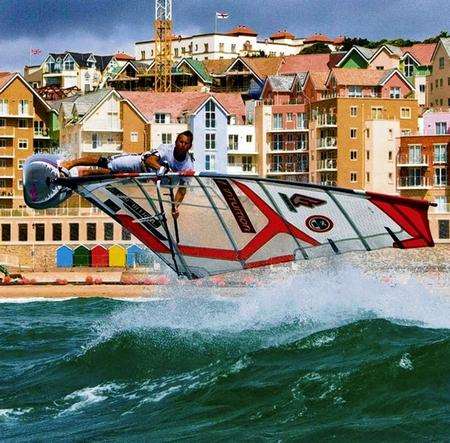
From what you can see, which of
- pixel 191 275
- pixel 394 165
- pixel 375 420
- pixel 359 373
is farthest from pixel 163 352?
pixel 394 165

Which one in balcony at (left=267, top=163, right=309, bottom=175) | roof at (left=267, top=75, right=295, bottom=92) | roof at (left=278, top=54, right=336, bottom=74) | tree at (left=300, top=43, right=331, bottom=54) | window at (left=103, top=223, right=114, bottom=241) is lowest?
window at (left=103, top=223, right=114, bottom=241)

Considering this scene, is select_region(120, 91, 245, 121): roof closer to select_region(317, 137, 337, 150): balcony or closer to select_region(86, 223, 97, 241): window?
select_region(317, 137, 337, 150): balcony

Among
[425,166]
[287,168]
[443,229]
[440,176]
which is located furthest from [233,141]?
[443,229]

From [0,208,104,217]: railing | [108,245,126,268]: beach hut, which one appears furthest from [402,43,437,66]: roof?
[108,245,126,268]: beach hut

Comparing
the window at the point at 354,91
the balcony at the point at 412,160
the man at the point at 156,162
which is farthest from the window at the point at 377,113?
the man at the point at 156,162

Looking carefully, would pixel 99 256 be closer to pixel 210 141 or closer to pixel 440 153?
pixel 210 141

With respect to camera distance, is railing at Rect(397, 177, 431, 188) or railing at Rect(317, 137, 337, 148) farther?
railing at Rect(317, 137, 337, 148)

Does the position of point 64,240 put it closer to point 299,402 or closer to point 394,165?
point 394,165
